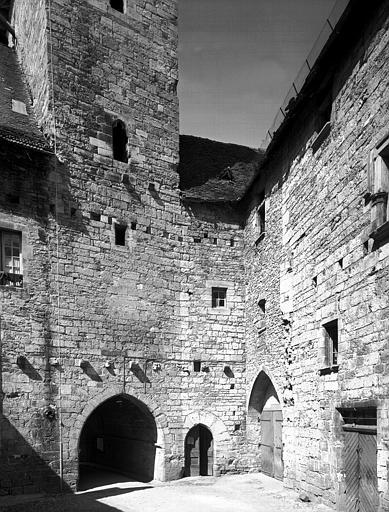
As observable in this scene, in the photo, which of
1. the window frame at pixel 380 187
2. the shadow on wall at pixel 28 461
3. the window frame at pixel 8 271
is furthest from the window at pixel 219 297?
the window frame at pixel 380 187

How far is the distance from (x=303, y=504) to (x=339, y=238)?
450 centimetres

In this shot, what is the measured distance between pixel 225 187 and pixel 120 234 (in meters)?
3.43

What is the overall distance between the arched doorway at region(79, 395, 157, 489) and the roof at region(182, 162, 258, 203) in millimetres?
5094

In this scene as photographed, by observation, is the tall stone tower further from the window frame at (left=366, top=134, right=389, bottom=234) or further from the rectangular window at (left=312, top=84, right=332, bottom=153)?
the window frame at (left=366, top=134, right=389, bottom=234)

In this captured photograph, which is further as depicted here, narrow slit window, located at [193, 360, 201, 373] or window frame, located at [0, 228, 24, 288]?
narrow slit window, located at [193, 360, 201, 373]

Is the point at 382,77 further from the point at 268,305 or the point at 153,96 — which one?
the point at 153,96

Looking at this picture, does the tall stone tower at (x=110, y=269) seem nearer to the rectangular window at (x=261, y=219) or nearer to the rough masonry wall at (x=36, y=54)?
the rough masonry wall at (x=36, y=54)

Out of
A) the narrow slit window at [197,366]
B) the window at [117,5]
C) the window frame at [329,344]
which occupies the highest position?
the window at [117,5]

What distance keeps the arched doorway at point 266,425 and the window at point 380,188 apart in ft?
19.2

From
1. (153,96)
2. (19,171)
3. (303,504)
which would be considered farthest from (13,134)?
(303,504)

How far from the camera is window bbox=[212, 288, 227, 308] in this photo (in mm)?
13508

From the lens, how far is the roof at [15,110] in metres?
11.2

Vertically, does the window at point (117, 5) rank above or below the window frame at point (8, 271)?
above

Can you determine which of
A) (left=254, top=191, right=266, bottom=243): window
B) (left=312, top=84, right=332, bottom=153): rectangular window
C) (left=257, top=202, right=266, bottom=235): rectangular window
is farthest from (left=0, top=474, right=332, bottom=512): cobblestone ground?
(left=312, top=84, right=332, bottom=153): rectangular window
